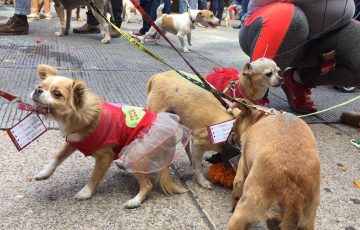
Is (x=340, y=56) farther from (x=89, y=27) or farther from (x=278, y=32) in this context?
(x=89, y=27)

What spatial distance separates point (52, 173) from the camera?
2215 mm

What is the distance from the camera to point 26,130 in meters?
1.98

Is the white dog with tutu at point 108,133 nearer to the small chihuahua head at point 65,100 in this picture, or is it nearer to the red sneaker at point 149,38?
the small chihuahua head at point 65,100

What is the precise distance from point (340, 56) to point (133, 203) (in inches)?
102

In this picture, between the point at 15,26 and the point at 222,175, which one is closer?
the point at 222,175

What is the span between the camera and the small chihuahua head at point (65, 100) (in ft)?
6.25

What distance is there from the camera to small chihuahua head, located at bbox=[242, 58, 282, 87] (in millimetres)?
3342

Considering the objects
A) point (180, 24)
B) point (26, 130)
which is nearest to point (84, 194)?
point (26, 130)

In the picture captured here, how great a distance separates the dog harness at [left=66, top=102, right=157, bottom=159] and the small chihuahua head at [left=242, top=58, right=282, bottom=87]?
1.32m

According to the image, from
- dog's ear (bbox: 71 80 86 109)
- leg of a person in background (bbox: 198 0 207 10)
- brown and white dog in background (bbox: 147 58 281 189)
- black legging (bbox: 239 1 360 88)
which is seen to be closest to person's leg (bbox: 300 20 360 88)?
black legging (bbox: 239 1 360 88)

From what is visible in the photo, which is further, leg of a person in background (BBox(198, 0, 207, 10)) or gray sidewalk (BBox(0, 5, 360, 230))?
leg of a person in background (BBox(198, 0, 207, 10))

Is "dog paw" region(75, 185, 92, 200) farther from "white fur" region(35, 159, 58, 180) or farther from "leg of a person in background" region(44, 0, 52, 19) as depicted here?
"leg of a person in background" region(44, 0, 52, 19)

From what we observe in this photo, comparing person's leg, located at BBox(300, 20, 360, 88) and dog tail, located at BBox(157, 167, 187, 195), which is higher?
person's leg, located at BBox(300, 20, 360, 88)

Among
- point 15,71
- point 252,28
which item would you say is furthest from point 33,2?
point 252,28
